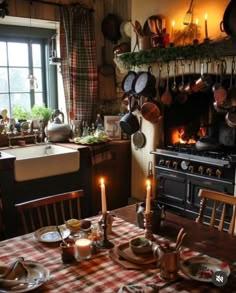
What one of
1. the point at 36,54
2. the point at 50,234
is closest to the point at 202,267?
the point at 50,234

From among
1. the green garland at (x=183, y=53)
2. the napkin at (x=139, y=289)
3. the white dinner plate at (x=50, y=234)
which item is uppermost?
the green garland at (x=183, y=53)

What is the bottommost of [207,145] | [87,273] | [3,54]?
[87,273]

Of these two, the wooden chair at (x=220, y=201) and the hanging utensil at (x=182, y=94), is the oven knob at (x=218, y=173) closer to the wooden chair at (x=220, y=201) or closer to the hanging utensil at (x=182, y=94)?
the hanging utensil at (x=182, y=94)

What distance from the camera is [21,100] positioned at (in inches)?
152

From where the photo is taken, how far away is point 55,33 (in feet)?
12.9

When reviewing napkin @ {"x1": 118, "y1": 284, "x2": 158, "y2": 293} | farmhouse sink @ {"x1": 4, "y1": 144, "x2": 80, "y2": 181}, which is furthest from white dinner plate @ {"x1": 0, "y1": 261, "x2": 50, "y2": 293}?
farmhouse sink @ {"x1": 4, "y1": 144, "x2": 80, "y2": 181}

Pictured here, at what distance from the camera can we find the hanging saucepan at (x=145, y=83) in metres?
3.24

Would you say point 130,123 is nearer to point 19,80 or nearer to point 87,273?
point 19,80

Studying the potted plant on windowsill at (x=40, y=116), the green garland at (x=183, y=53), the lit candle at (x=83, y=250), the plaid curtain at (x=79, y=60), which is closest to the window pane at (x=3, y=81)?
the potted plant on windowsill at (x=40, y=116)

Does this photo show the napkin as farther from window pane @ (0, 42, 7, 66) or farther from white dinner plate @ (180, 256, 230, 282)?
window pane @ (0, 42, 7, 66)

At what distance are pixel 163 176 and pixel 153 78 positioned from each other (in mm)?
945

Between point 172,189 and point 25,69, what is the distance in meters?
2.08

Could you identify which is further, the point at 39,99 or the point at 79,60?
the point at 39,99

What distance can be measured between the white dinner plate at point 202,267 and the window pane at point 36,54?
3.12 m
